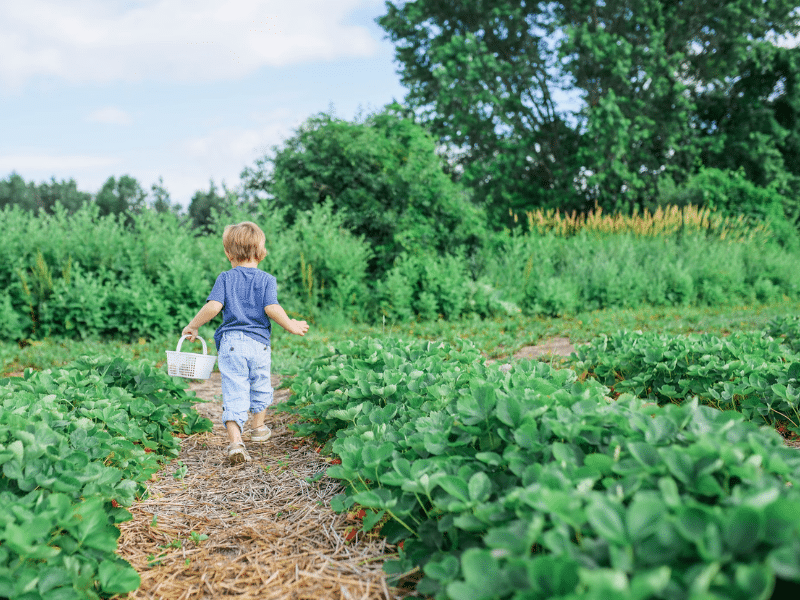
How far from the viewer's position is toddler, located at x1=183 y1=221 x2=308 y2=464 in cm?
321

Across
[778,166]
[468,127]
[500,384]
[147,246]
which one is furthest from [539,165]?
[500,384]

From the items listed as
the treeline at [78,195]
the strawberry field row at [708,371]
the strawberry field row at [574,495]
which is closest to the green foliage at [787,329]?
the strawberry field row at [708,371]

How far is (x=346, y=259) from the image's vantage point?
7.93 meters

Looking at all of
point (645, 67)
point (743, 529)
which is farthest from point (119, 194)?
point (743, 529)

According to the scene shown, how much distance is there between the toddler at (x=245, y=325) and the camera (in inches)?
127

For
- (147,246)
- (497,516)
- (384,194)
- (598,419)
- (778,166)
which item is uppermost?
(778,166)

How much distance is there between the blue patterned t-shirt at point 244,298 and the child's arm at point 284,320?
0.13 feet

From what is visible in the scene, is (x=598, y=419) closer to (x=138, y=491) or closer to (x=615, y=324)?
(x=138, y=491)

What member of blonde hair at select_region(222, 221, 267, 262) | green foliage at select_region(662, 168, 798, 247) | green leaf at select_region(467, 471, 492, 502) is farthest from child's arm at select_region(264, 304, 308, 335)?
green foliage at select_region(662, 168, 798, 247)

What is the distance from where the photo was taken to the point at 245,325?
3303 millimetres

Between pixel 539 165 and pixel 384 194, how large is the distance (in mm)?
10810

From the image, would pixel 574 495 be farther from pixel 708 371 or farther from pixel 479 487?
pixel 708 371

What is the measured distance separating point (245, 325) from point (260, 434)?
704 millimetres

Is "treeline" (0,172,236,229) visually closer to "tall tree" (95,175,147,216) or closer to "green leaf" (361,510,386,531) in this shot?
"tall tree" (95,175,147,216)
